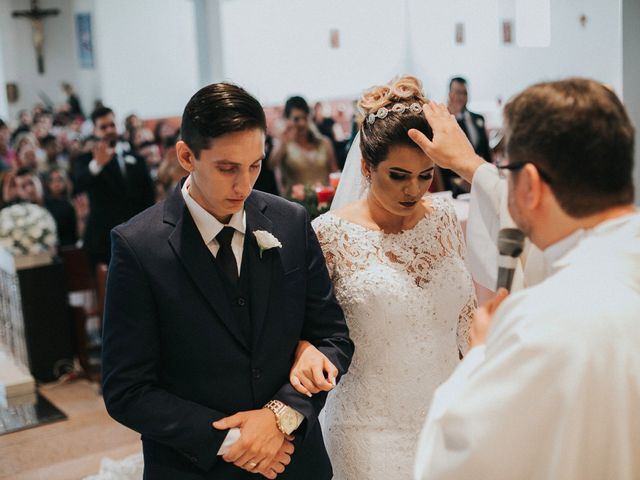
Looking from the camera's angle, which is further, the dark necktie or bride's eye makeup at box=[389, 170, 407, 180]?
bride's eye makeup at box=[389, 170, 407, 180]

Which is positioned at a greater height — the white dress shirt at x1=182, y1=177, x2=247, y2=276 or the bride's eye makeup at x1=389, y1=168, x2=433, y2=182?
the bride's eye makeup at x1=389, y1=168, x2=433, y2=182

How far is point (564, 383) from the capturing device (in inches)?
60.3

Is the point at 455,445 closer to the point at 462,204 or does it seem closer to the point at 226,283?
the point at 226,283

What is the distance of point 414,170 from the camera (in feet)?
8.64

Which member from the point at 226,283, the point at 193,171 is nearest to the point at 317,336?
the point at 226,283

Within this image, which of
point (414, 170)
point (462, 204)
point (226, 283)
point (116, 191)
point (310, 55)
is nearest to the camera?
point (226, 283)

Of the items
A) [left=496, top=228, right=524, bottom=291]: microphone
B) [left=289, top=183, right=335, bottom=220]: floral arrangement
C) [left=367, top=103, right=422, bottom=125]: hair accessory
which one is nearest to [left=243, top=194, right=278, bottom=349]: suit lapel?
[left=367, top=103, right=422, bottom=125]: hair accessory

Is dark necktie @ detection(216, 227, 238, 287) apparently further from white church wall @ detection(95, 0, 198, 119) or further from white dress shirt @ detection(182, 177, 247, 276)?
white church wall @ detection(95, 0, 198, 119)

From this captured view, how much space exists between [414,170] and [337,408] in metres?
0.79

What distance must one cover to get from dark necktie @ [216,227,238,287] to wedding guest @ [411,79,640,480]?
2.52 feet

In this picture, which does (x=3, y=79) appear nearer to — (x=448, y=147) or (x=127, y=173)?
(x=127, y=173)

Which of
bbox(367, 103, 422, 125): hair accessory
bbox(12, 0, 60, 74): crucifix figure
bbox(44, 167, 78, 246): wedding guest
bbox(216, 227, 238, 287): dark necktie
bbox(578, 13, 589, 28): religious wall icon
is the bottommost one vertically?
bbox(44, 167, 78, 246): wedding guest

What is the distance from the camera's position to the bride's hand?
226 cm

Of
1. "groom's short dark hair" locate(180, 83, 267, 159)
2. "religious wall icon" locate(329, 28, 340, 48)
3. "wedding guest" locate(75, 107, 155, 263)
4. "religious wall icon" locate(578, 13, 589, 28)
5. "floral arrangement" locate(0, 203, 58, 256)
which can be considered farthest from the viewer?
"religious wall icon" locate(329, 28, 340, 48)
